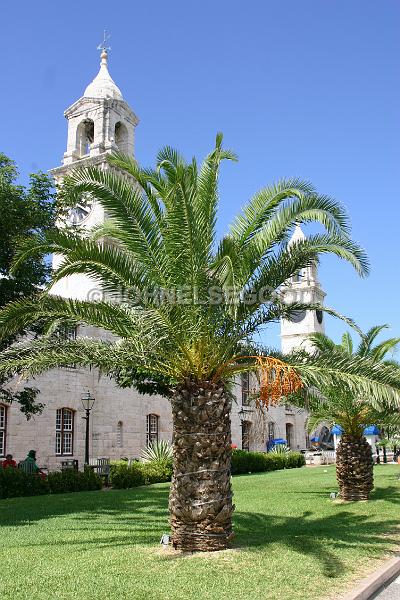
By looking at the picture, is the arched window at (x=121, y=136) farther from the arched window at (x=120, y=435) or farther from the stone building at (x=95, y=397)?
the arched window at (x=120, y=435)

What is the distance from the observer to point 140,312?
920cm

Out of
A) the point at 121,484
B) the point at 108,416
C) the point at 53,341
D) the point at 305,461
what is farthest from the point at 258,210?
the point at 305,461

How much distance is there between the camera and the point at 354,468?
1503 cm

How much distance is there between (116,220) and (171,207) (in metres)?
1.23

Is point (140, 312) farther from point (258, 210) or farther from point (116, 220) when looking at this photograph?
point (258, 210)

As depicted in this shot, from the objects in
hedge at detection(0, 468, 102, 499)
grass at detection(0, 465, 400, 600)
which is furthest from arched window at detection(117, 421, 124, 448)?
grass at detection(0, 465, 400, 600)

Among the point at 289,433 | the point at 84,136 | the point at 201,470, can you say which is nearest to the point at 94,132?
the point at 84,136

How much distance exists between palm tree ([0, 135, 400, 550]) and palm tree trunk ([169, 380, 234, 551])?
15 millimetres

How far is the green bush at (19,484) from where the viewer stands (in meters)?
17.7

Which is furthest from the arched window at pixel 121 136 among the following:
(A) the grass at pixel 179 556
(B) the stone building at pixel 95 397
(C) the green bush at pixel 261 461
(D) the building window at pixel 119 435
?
(A) the grass at pixel 179 556

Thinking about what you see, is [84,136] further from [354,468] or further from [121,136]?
[354,468]

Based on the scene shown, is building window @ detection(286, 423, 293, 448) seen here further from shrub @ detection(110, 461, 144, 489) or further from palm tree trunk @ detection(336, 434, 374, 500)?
palm tree trunk @ detection(336, 434, 374, 500)

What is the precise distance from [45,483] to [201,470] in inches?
481

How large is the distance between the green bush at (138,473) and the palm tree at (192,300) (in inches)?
486
